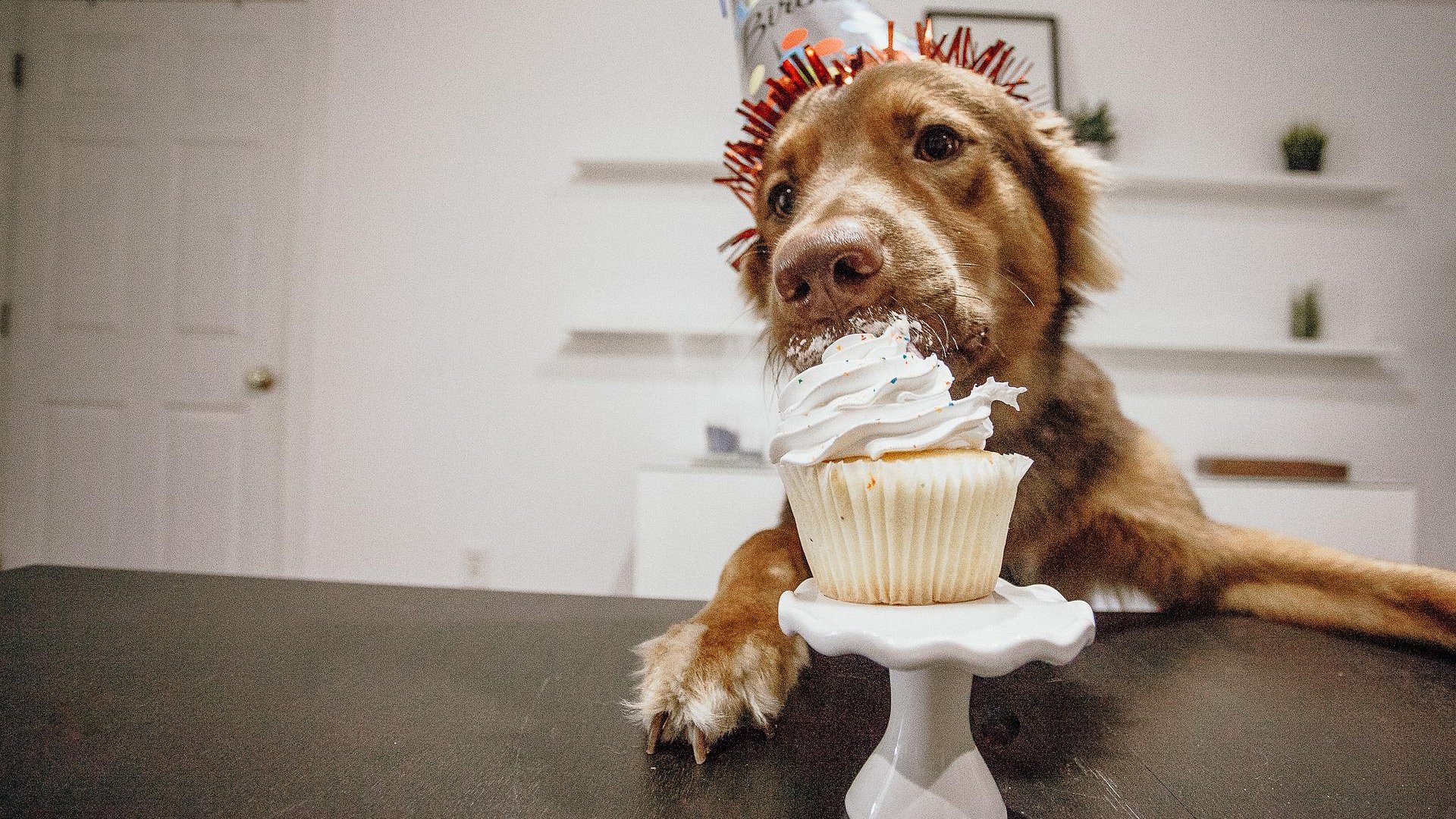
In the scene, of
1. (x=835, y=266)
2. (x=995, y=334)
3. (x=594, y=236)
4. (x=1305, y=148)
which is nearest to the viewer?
(x=835, y=266)

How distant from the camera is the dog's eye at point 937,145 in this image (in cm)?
84

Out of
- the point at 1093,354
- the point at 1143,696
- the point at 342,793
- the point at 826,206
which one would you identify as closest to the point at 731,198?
the point at 1093,354

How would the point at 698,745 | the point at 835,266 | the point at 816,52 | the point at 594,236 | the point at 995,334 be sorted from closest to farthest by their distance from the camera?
1. the point at 698,745
2. the point at 835,266
3. the point at 995,334
4. the point at 816,52
5. the point at 594,236

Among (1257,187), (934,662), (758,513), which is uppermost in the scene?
(1257,187)

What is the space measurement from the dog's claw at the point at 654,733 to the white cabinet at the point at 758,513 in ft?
5.48

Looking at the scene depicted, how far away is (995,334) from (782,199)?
1.07 ft

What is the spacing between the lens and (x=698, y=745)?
52cm

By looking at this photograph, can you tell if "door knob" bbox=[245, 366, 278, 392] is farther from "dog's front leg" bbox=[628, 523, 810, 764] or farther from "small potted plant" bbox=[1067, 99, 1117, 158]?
"small potted plant" bbox=[1067, 99, 1117, 158]

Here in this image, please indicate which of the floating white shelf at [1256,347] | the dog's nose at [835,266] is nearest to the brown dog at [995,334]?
the dog's nose at [835,266]

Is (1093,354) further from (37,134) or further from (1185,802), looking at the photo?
(37,134)

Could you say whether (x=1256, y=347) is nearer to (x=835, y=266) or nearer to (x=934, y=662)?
(x=835, y=266)

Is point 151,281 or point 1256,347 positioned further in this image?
point 151,281

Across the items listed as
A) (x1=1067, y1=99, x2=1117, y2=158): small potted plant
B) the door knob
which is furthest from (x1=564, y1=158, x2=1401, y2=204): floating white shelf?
the door knob

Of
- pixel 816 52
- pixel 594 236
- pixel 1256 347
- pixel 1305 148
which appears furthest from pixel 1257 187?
pixel 816 52
